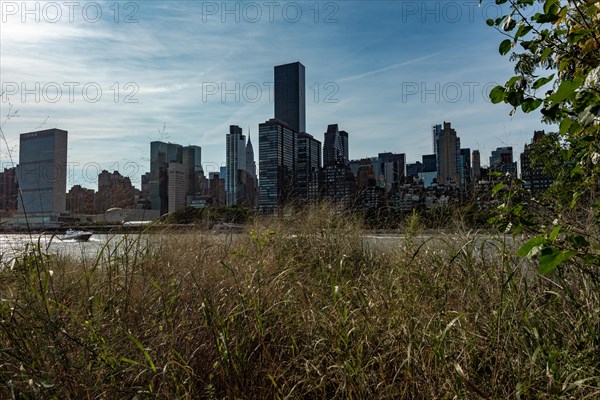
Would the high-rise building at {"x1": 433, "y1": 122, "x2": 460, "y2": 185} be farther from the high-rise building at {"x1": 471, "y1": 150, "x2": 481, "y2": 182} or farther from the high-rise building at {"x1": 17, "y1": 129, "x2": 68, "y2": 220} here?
the high-rise building at {"x1": 17, "y1": 129, "x2": 68, "y2": 220}

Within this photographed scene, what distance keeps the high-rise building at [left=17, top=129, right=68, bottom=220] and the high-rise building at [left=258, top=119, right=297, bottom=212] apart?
12.7 ft

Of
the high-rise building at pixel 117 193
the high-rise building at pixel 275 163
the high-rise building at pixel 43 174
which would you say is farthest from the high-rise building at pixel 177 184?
the high-rise building at pixel 275 163

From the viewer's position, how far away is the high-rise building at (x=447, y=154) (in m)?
6.66

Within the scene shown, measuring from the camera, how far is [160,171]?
548 cm

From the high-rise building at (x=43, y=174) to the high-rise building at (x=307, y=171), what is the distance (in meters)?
4.11

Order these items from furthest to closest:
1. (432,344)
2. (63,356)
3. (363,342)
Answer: (363,342)
(432,344)
(63,356)

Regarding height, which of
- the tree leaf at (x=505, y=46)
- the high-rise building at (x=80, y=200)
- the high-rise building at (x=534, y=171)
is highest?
the tree leaf at (x=505, y=46)

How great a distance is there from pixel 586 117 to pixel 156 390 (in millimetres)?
2164

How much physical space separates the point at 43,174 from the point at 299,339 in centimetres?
292

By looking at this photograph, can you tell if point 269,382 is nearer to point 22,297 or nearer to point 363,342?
point 363,342

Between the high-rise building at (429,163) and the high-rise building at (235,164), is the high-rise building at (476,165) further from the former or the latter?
the high-rise building at (235,164)

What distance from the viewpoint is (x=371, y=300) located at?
2795 millimetres

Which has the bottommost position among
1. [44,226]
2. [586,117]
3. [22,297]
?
[22,297]

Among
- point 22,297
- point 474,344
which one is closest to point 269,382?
point 474,344
